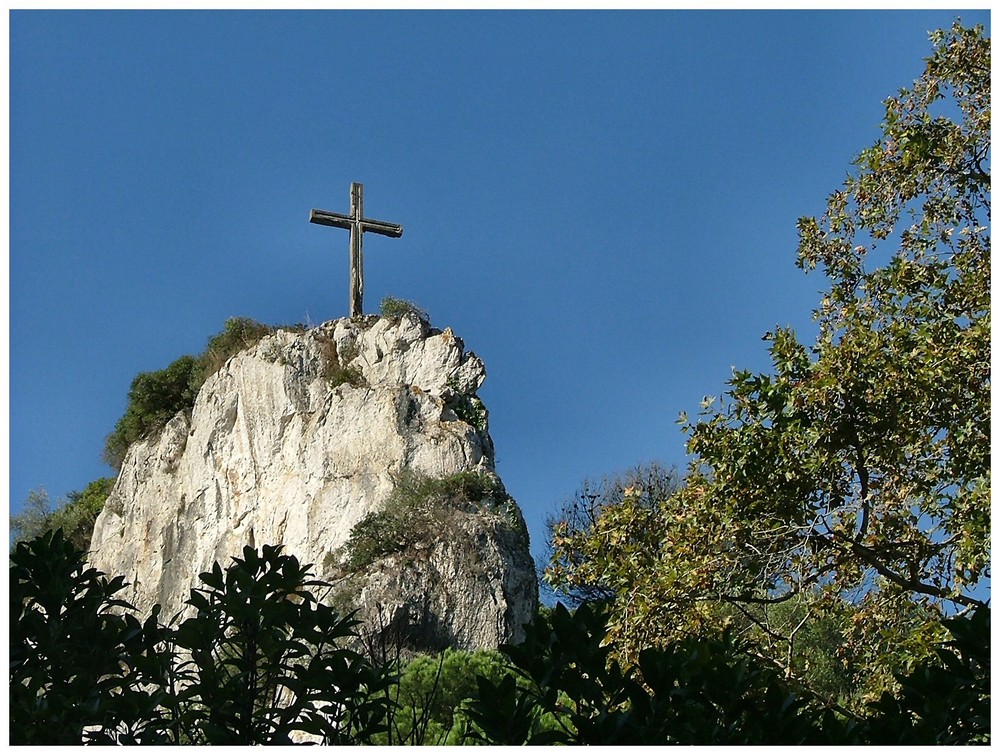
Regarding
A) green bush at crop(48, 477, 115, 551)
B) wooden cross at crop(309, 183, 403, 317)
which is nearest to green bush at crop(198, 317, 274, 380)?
wooden cross at crop(309, 183, 403, 317)

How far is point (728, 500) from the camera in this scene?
8352mm

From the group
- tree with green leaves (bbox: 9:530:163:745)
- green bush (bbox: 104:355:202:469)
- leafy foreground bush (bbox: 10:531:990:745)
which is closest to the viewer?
leafy foreground bush (bbox: 10:531:990:745)

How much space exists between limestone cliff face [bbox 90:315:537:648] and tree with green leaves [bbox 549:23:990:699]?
8.96m

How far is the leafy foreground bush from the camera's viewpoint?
317 centimetres

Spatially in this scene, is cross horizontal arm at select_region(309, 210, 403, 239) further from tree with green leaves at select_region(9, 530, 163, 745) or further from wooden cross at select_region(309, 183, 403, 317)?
tree with green leaves at select_region(9, 530, 163, 745)

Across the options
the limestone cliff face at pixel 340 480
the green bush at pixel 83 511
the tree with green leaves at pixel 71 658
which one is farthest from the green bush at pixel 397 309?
the tree with green leaves at pixel 71 658

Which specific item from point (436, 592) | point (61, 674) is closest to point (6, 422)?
point (61, 674)

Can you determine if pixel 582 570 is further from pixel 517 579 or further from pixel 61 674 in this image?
pixel 517 579

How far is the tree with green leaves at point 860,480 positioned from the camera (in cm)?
799

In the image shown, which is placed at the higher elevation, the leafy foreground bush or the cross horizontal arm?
the cross horizontal arm

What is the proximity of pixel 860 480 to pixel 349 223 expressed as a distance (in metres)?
16.3

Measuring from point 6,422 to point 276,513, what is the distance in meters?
18.5

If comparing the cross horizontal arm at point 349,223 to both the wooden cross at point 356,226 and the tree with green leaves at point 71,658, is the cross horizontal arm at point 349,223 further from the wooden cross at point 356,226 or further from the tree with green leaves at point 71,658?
the tree with green leaves at point 71,658

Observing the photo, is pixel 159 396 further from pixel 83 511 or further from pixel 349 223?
pixel 349 223
